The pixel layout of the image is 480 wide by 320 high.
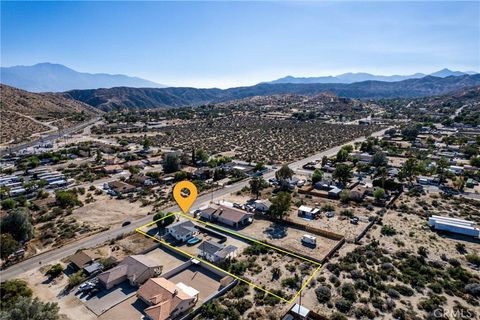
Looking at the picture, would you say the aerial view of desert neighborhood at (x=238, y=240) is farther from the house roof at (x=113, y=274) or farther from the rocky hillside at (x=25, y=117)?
the rocky hillside at (x=25, y=117)

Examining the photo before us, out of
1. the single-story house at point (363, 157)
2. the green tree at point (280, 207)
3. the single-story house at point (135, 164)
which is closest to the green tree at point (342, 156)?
the single-story house at point (363, 157)

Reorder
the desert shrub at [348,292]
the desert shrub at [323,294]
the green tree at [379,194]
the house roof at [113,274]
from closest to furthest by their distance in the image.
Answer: the desert shrub at [323,294] → the desert shrub at [348,292] → the house roof at [113,274] → the green tree at [379,194]

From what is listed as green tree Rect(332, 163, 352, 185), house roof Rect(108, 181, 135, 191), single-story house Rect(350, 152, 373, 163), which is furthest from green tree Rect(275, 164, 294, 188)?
single-story house Rect(350, 152, 373, 163)

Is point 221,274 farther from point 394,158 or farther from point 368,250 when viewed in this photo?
point 394,158

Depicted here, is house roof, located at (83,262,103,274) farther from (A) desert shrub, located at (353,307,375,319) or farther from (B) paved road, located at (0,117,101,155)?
(B) paved road, located at (0,117,101,155)

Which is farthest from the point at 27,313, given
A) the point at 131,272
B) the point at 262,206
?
the point at 262,206

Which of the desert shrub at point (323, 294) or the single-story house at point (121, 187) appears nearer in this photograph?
the desert shrub at point (323, 294)
